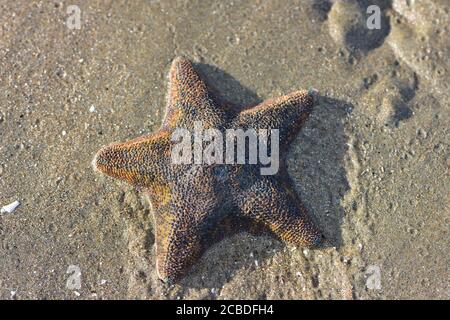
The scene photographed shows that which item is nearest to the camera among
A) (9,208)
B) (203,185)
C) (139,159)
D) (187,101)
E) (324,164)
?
(203,185)

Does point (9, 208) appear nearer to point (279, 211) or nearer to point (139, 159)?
point (139, 159)

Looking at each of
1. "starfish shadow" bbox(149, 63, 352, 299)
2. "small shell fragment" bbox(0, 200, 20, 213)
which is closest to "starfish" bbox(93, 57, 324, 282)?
"starfish shadow" bbox(149, 63, 352, 299)

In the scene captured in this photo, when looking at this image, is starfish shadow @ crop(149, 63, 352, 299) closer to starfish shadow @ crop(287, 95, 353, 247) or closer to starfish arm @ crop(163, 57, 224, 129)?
starfish shadow @ crop(287, 95, 353, 247)

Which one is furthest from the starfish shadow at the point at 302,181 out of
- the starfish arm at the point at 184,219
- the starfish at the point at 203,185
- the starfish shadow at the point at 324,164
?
the starfish arm at the point at 184,219

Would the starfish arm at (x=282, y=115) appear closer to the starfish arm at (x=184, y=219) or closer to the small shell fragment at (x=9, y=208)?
the starfish arm at (x=184, y=219)

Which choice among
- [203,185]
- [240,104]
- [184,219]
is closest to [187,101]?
[240,104]
